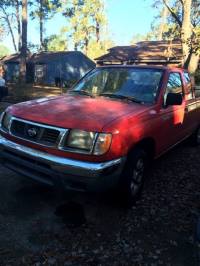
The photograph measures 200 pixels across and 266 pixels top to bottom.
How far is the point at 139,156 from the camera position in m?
4.10

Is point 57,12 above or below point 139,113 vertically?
above

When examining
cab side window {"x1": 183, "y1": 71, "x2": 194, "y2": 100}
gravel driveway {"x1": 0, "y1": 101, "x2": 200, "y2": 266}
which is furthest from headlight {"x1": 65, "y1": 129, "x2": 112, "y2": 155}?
cab side window {"x1": 183, "y1": 71, "x2": 194, "y2": 100}

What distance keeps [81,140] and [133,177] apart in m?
1.02

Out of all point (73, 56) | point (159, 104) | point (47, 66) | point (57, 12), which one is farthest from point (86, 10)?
point (159, 104)

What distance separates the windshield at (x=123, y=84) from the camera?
15.5ft

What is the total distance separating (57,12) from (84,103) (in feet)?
134

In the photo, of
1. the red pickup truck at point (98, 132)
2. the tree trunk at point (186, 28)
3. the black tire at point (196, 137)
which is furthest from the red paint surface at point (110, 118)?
the tree trunk at point (186, 28)

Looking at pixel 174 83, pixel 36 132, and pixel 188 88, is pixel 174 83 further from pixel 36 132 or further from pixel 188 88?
pixel 36 132

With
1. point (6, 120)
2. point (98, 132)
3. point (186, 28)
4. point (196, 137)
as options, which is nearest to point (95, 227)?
point (98, 132)

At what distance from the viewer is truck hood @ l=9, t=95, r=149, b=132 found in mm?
3607

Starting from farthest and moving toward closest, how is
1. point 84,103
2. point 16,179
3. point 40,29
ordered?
point 40,29, point 16,179, point 84,103

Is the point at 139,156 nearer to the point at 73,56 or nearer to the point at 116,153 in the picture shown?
the point at 116,153

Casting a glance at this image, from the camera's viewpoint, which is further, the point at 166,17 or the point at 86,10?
the point at 86,10

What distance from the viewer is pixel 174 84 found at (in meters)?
5.38
